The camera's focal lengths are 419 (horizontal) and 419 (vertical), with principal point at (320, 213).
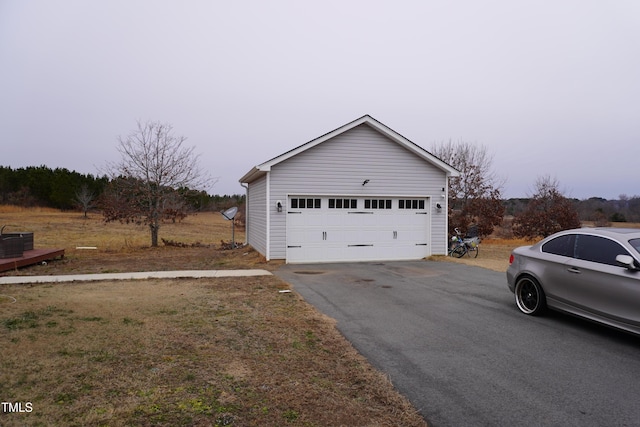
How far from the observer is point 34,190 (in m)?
51.6

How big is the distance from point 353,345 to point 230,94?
1846 centimetres

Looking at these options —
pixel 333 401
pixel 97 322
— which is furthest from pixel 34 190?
pixel 333 401

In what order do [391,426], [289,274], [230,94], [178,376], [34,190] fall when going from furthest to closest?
[34,190] → [230,94] → [289,274] → [178,376] → [391,426]

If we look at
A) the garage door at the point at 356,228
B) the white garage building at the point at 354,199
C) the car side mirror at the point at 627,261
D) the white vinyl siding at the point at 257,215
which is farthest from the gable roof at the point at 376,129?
the car side mirror at the point at 627,261

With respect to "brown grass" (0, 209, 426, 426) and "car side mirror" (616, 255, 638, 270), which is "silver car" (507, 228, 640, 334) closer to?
"car side mirror" (616, 255, 638, 270)

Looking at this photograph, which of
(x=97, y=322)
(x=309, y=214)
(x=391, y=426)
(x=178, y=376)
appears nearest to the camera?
(x=391, y=426)

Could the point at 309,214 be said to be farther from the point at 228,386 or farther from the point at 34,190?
the point at 34,190

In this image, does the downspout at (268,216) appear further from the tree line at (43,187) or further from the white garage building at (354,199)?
the tree line at (43,187)

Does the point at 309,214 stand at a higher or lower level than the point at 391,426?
higher

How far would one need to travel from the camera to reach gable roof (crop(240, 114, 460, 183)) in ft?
44.3

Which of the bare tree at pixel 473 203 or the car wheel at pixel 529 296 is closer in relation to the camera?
the car wheel at pixel 529 296

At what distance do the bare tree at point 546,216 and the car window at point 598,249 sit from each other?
22294 mm

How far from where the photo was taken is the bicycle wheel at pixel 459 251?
16272 millimetres

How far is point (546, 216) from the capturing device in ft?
87.9
